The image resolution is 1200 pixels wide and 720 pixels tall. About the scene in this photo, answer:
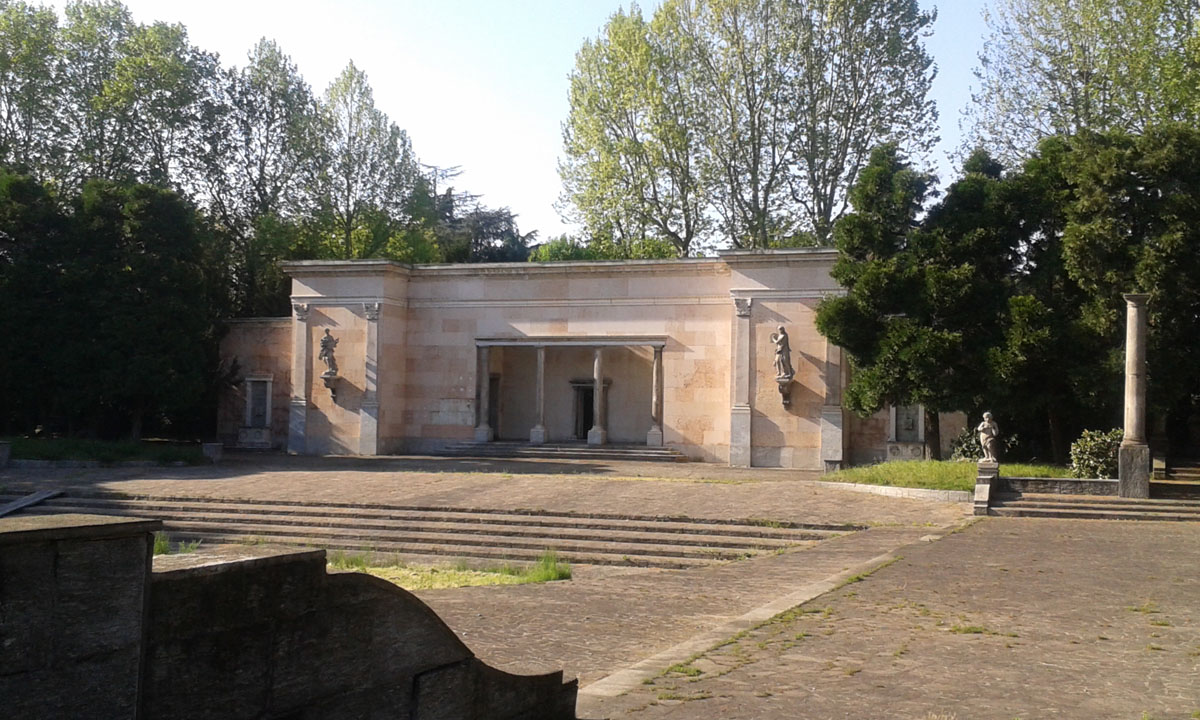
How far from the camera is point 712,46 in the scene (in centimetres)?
3941

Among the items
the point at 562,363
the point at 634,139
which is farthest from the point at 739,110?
the point at 562,363

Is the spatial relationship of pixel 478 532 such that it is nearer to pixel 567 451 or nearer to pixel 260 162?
pixel 567 451

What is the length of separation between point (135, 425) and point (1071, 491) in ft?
83.4

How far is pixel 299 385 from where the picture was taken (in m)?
32.7

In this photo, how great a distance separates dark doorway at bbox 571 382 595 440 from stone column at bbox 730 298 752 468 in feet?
21.0

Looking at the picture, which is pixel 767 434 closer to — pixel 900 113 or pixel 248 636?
pixel 900 113

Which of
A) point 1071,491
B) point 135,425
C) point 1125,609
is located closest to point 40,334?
point 135,425

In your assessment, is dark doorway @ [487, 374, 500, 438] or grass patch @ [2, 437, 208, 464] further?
dark doorway @ [487, 374, 500, 438]

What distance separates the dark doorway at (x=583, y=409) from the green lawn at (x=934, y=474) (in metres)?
12.3

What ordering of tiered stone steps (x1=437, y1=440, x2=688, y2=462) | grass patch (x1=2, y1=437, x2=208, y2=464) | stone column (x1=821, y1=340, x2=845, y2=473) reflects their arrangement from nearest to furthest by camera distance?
grass patch (x1=2, y1=437, x2=208, y2=464) < stone column (x1=821, y1=340, x2=845, y2=473) < tiered stone steps (x1=437, y1=440, x2=688, y2=462)

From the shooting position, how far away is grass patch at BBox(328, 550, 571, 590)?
13.7 m

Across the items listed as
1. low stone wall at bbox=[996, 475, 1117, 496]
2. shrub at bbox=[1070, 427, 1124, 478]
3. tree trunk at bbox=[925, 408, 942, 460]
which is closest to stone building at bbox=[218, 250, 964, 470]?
tree trunk at bbox=[925, 408, 942, 460]

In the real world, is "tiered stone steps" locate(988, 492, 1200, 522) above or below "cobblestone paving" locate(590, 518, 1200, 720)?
above

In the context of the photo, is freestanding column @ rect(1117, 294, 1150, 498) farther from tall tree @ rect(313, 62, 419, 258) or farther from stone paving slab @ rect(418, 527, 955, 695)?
tall tree @ rect(313, 62, 419, 258)
